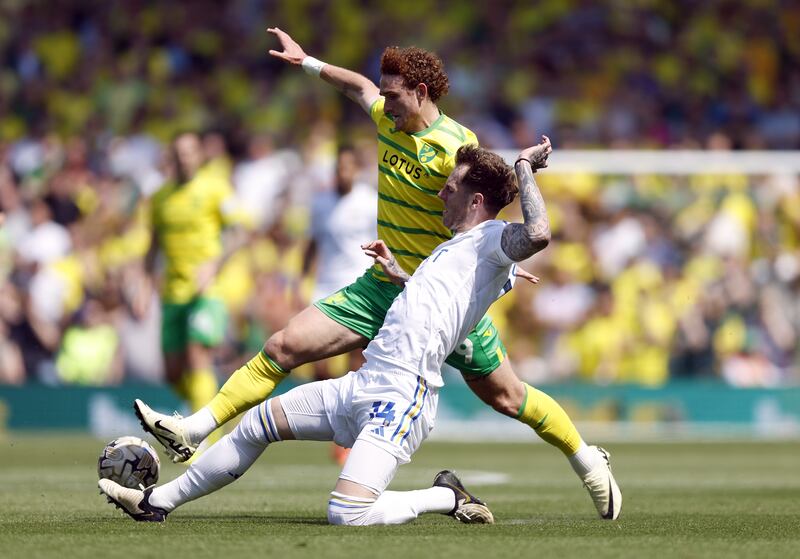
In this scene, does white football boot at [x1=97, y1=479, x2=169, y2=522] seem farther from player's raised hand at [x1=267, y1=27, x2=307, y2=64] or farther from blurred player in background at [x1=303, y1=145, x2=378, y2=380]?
blurred player in background at [x1=303, y1=145, x2=378, y2=380]

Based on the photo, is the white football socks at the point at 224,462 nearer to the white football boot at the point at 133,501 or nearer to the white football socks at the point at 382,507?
the white football boot at the point at 133,501

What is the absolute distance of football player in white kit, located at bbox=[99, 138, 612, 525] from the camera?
644cm

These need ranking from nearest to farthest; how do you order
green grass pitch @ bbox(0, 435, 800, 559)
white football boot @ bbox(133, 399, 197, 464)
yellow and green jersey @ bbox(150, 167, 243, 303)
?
green grass pitch @ bbox(0, 435, 800, 559) < white football boot @ bbox(133, 399, 197, 464) < yellow and green jersey @ bbox(150, 167, 243, 303)

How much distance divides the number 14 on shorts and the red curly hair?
1.86 m

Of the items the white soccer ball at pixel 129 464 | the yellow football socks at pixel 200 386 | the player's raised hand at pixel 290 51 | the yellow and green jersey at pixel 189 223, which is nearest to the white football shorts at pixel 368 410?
the white soccer ball at pixel 129 464

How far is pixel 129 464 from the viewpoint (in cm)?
710

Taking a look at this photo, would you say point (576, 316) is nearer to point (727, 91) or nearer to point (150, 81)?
point (727, 91)

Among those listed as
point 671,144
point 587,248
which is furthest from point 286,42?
point 671,144

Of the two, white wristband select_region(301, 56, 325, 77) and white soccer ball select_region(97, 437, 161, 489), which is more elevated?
white wristband select_region(301, 56, 325, 77)

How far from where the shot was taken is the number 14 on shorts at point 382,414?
645cm

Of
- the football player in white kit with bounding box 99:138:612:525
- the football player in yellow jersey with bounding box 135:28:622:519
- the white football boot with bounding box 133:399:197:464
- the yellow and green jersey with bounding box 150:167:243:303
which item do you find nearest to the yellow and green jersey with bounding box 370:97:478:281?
the football player in yellow jersey with bounding box 135:28:622:519

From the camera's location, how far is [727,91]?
19.5 meters

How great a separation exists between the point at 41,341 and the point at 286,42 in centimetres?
996

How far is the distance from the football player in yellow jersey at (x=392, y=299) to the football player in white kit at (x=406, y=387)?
53 centimetres
